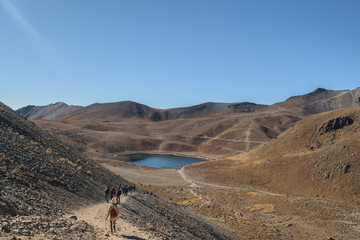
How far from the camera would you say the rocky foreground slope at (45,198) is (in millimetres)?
9617

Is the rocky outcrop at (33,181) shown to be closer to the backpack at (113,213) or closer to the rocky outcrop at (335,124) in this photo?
the backpack at (113,213)

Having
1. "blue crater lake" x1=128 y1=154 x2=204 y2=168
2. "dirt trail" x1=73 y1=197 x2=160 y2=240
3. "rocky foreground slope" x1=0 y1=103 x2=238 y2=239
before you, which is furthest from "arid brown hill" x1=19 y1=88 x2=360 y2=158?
"dirt trail" x1=73 y1=197 x2=160 y2=240

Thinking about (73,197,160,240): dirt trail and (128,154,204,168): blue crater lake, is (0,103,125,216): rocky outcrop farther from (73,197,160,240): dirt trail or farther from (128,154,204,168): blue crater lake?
(128,154,204,168): blue crater lake

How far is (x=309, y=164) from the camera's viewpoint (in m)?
46.8

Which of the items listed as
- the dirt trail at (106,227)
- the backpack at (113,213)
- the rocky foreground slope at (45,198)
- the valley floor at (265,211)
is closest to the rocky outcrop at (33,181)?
the rocky foreground slope at (45,198)

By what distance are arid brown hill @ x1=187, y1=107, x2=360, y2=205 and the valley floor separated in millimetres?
3597

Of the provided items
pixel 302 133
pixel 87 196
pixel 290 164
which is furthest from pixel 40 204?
pixel 302 133

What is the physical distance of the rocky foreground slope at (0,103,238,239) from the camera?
9.62m

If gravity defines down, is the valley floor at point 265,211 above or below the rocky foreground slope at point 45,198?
below

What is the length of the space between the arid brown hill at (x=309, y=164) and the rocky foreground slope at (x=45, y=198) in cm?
2495

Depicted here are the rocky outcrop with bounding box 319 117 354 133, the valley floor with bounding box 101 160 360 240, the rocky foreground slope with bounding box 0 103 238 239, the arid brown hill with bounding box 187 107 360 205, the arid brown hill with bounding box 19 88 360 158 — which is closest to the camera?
the rocky foreground slope with bounding box 0 103 238 239

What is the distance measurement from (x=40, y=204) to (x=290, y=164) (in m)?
48.0

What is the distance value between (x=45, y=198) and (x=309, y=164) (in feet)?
152

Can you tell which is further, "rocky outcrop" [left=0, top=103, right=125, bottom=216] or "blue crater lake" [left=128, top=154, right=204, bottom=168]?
"blue crater lake" [left=128, top=154, right=204, bottom=168]
